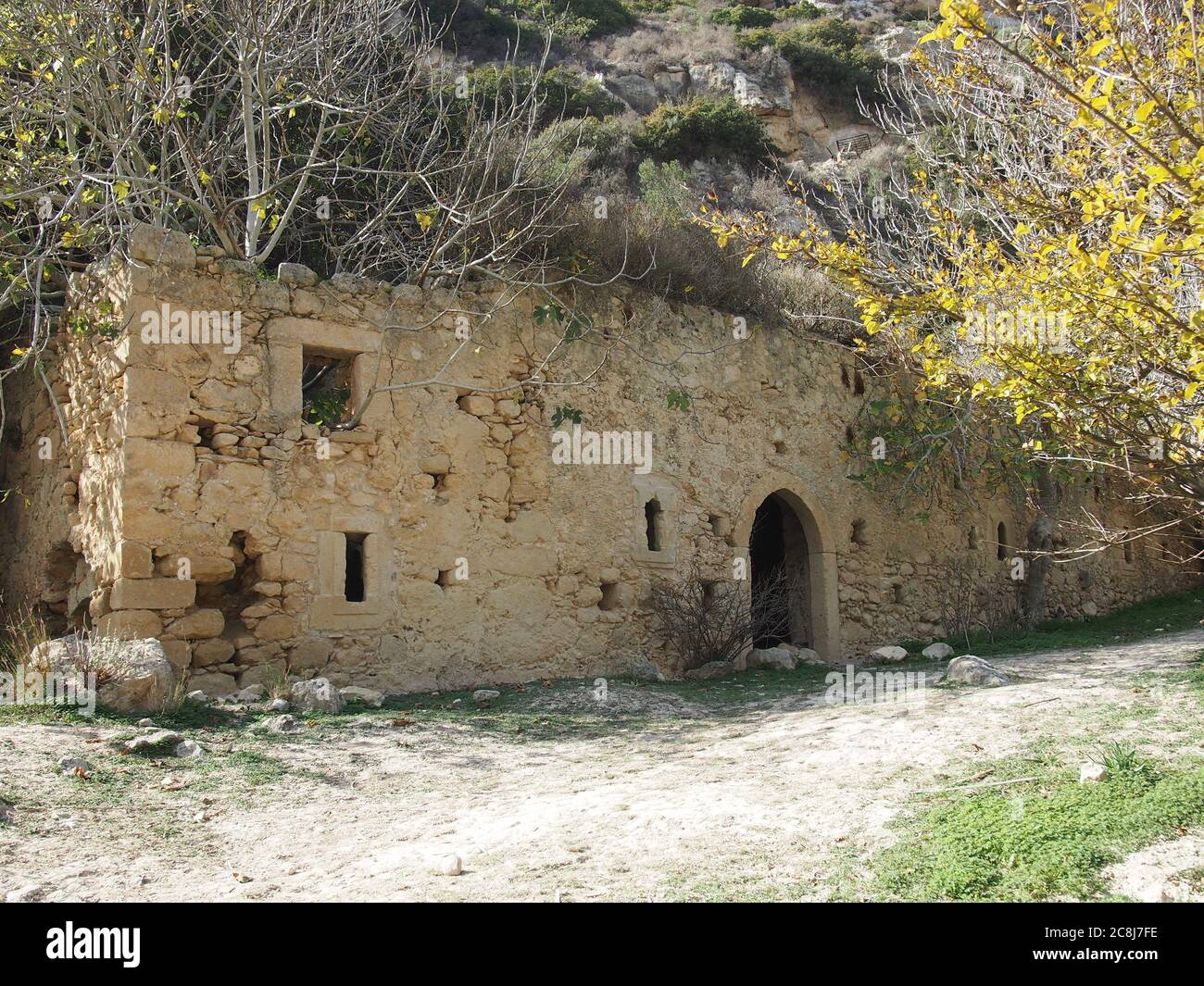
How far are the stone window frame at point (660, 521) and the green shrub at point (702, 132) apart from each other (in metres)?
12.3

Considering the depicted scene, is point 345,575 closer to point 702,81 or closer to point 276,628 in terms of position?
point 276,628

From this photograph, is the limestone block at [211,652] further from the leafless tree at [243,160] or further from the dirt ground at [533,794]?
the leafless tree at [243,160]

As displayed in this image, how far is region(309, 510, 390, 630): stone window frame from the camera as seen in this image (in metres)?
7.60

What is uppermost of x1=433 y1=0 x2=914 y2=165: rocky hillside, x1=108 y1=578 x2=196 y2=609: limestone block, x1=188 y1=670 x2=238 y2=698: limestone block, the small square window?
x1=433 y1=0 x2=914 y2=165: rocky hillside

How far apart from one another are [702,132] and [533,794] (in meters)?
18.1

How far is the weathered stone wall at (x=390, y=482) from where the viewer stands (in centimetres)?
721

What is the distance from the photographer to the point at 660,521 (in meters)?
9.65

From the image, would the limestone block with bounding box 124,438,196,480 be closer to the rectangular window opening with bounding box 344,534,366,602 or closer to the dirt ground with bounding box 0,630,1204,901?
the rectangular window opening with bounding box 344,534,366,602

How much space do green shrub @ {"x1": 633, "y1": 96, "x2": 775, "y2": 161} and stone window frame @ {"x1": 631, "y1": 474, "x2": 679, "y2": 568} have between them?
1234cm

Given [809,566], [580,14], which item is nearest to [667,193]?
[809,566]

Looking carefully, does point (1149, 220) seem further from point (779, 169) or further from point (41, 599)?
point (779, 169)

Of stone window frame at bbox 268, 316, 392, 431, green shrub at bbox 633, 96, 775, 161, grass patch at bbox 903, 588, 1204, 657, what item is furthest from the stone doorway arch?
green shrub at bbox 633, 96, 775, 161

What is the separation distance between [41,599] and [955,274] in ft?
23.0

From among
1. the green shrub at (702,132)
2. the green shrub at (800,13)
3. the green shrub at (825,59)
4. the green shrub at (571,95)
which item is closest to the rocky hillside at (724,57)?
the green shrub at (825,59)
